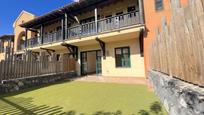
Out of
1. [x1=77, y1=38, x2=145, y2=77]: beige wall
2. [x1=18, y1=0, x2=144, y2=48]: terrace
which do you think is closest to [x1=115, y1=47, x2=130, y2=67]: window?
[x1=77, y1=38, x2=145, y2=77]: beige wall

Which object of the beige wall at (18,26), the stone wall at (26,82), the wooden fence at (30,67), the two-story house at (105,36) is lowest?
the stone wall at (26,82)

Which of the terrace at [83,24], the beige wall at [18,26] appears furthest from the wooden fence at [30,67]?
the beige wall at [18,26]

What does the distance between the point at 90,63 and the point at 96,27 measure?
239 inches

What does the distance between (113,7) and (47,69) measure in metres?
8.36

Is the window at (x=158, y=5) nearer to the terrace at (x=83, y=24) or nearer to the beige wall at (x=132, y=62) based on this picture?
the terrace at (x=83, y=24)

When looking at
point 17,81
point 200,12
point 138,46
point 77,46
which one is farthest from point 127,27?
point 200,12

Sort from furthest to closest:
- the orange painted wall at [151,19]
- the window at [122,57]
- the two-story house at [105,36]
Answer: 1. the window at [122,57]
2. the two-story house at [105,36]
3. the orange painted wall at [151,19]

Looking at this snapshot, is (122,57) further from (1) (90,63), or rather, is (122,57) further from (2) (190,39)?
(2) (190,39)

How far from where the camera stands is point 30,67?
10.5 m

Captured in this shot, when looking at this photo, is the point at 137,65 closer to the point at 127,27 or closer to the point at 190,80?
the point at 127,27

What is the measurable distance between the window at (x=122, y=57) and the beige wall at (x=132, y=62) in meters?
0.33

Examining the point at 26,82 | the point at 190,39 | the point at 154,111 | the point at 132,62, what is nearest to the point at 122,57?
the point at 132,62

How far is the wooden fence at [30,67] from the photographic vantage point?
8.96m

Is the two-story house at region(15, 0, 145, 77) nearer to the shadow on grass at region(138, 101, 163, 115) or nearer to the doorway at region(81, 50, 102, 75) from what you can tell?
the doorway at region(81, 50, 102, 75)
